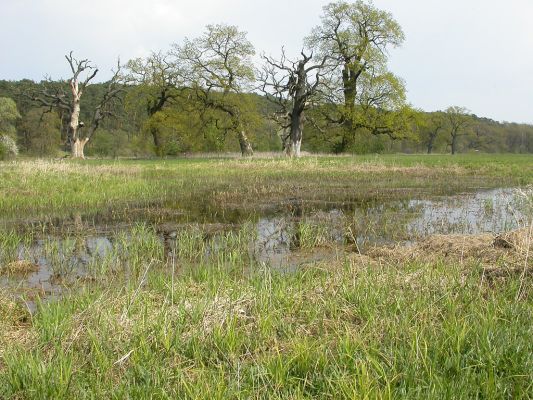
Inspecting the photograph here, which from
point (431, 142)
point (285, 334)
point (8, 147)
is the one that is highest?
point (431, 142)

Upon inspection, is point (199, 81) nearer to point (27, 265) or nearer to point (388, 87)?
point (388, 87)

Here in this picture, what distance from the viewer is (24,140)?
2147 inches

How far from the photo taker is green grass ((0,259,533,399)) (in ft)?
10.6

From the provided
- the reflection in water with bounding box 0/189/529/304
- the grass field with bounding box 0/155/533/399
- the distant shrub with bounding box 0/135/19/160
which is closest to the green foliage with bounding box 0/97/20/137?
the distant shrub with bounding box 0/135/19/160

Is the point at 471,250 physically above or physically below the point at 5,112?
below

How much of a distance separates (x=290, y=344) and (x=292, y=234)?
6002mm

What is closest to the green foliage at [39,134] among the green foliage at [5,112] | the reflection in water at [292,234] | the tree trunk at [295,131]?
the green foliage at [5,112]

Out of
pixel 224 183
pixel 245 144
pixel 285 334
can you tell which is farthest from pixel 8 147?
pixel 285 334

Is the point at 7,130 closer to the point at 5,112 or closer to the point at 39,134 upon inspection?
the point at 5,112

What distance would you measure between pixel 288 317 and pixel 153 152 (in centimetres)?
4257

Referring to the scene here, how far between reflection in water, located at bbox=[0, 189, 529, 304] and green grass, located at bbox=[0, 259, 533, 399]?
1979 millimetres

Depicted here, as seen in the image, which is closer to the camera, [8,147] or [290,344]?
[290,344]

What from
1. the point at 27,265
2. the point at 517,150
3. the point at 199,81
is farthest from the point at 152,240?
the point at 517,150

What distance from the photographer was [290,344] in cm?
388
